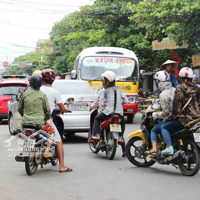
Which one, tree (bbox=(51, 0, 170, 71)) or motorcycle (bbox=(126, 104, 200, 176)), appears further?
tree (bbox=(51, 0, 170, 71))

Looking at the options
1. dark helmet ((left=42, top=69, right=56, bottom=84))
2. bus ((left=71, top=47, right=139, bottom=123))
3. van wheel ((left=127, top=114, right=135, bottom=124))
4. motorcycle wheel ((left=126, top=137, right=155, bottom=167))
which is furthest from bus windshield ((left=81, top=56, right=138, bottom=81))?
dark helmet ((left=42, top=69, right=56, bottom=84))

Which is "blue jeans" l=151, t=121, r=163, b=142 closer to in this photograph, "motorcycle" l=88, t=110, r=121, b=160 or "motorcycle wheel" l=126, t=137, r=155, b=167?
"motorcycle wheel" l=126, t=137, r=155, b=167

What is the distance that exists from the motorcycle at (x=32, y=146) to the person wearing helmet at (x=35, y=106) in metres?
0.11

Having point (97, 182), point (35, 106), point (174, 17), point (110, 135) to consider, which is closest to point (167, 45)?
point (174, 17)

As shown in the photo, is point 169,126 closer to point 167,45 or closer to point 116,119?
point 116,119

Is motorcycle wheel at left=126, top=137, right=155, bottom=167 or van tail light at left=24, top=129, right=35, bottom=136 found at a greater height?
van tail light at left=24, top=129, right=35, bottom=136

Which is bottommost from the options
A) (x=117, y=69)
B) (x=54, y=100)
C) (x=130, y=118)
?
(x=130, y=118)

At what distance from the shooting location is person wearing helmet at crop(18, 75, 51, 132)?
734 cm

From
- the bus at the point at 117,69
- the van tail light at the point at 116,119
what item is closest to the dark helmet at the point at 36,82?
the van tail light at the point at 116,119

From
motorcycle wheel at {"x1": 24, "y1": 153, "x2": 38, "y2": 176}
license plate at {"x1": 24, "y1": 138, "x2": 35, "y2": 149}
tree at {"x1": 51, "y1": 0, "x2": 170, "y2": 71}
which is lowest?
motorcycle wheel at {"x1": 24, "y1": 153, "x2": 38, "y2": 176}

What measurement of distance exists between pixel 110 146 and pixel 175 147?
1.94m

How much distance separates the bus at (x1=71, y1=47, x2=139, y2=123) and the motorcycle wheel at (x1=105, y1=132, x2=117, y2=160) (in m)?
8.94

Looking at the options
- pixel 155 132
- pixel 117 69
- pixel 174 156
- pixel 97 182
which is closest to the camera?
pixel 97 182

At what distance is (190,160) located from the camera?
7426 mm
